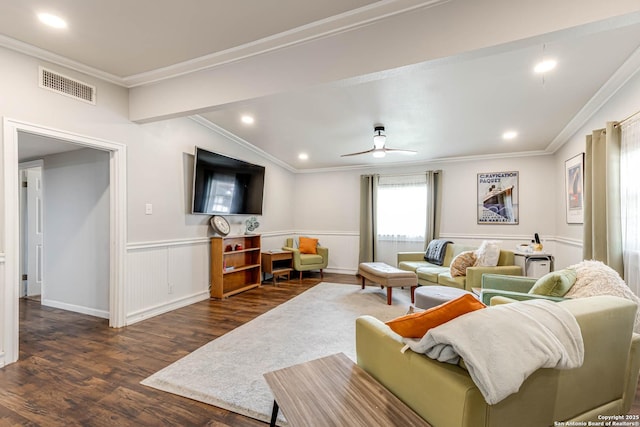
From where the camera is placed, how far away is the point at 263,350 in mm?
2637

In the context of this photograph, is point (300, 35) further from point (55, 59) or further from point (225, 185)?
point (225, 185)

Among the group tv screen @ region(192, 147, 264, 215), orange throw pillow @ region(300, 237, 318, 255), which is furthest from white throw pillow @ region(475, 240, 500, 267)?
tv screen @ region(192, 147, 264, 215)

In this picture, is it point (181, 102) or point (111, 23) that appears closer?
point (111, 23)

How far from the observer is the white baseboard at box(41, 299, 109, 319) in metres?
3.54

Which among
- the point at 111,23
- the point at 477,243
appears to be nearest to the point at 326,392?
the point at 111,23

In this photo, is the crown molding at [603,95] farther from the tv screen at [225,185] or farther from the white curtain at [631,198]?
the tv screen at [225,185]

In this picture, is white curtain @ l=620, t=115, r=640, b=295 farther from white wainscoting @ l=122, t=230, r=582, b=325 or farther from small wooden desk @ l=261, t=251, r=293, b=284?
small wooden desk @ l=261, t=251, r=293, b=284

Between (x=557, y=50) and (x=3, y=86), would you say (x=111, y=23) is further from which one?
(x=557, y=50)

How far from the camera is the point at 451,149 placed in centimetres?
508

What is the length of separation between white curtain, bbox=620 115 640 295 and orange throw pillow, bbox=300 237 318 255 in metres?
4.65

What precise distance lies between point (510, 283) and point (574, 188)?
2209mm

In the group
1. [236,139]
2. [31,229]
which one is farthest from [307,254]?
[31,229]

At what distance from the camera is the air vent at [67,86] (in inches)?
104

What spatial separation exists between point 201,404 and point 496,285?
9.30 ft
